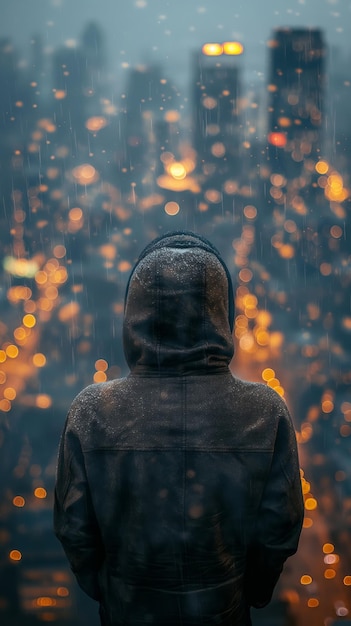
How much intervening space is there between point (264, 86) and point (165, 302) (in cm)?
320

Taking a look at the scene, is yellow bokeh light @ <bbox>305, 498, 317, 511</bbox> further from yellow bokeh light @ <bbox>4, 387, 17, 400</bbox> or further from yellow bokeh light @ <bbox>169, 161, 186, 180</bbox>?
yellow bokeh light @ <bbox>169, 161, 186, 180</bbox>

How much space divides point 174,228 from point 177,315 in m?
2.47

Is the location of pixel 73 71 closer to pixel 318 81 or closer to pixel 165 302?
pixel 318 81

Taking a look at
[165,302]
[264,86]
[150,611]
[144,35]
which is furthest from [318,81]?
[150,611]

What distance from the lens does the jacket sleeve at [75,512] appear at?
3.02 ft

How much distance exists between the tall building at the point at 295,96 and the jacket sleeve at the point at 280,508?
2.91m

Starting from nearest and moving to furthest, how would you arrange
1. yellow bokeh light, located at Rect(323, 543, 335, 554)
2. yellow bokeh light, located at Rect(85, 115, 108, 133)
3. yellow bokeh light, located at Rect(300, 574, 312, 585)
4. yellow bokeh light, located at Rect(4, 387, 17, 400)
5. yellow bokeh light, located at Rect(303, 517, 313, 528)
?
1. yellow bokeh light, located at Rect(300, 574, 312, 585)
2. yellow bokeh light, located at Rect(323, 543, 335, 554)
3. yellow bokeh light, located at Rect(85, 115, 108, 133)
4. yellow bokeh light, located at Rect(303, 517, 313, 528)
5. yellow bokeh light, located at Rect(4, 387, 17, 400)

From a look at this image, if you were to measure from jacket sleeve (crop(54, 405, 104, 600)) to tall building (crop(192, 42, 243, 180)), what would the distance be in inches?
118

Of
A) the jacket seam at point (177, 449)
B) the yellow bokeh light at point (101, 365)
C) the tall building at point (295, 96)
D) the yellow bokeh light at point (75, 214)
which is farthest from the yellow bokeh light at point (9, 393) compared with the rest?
the jacket seam at point (177, 449)

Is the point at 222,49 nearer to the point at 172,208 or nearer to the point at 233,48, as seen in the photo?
the point at 233,48

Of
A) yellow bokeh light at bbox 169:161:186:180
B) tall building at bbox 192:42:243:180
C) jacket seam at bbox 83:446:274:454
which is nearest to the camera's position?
jacket seam at bbox 83:446:274:454

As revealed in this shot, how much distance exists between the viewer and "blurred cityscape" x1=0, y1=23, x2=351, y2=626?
10.9 feet

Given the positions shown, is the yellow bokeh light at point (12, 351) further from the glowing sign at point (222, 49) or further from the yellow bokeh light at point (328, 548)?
the yellow bokeh light at point (328, 548)

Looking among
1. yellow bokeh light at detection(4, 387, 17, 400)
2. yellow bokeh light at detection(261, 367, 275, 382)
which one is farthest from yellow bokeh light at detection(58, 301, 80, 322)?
yellow bokeh light at detection(261, 367, 275, 382)
